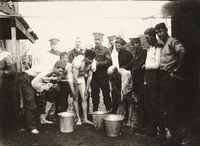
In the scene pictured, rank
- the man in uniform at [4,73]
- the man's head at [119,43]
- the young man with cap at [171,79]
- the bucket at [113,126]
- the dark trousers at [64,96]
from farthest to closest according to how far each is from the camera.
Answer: the dark trousers at [64,96] < the man's head at [119,43] < the man in uniform at [4,73] < the bucket at [113,126] < the young man with cap at [171,79]

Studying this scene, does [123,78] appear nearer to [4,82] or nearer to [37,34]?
[37,34]

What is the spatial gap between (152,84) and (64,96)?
7.22 ft

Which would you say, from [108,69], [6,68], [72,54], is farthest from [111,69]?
[6,68]

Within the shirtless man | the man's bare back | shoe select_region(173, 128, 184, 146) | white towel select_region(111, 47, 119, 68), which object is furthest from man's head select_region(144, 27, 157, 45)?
shoe select_region(173, 128, 184, 146)

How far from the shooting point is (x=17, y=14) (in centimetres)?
455

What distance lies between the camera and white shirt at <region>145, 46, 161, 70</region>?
4.43 m

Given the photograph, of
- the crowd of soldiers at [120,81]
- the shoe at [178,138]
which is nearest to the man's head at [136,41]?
the crowd of soldiers at [120,81]

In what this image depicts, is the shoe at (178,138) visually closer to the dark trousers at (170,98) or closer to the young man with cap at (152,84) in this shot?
the dark trousers at (170,98)

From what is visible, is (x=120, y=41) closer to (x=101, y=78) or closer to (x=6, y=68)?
(x=101, y=78)

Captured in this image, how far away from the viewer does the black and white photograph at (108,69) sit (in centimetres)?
440

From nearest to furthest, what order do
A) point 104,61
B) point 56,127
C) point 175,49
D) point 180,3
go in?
point 175,49, point 180,3, point 56,127, point 104,61

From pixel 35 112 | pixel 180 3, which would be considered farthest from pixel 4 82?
pixel 180 3

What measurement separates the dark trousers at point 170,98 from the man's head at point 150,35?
69 cm

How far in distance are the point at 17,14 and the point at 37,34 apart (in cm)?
55
